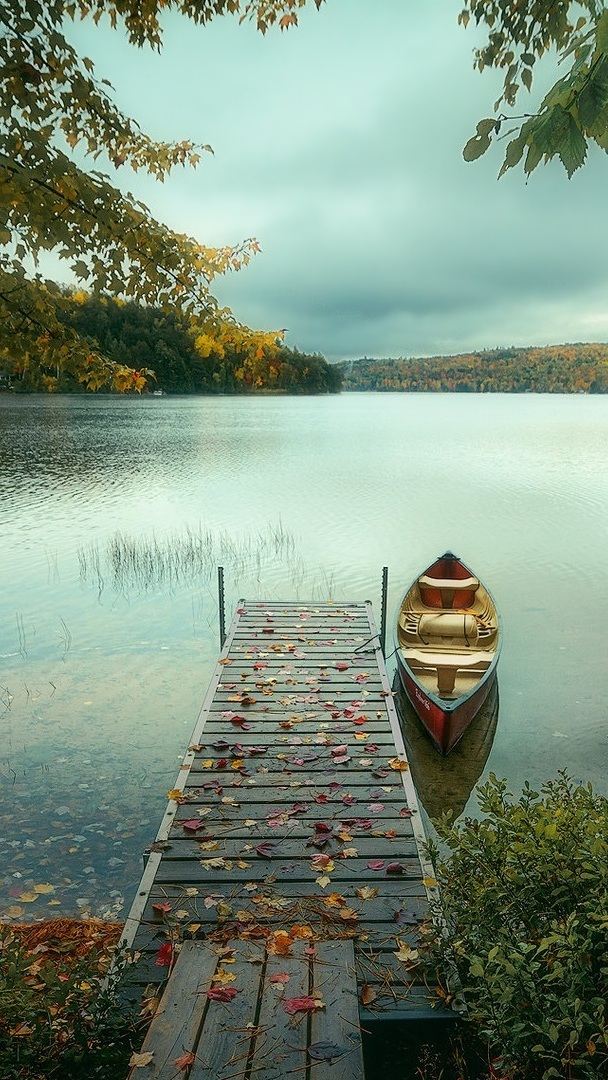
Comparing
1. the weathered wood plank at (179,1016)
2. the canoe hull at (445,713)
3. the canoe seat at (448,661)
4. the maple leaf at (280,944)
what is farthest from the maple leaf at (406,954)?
the canoe seat at (448,661)

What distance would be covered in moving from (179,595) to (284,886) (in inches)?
485

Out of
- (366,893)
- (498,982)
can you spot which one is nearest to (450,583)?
(366,893)

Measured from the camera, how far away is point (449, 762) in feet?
31.9

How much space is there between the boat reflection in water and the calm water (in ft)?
0.32

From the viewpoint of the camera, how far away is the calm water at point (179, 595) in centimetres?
802

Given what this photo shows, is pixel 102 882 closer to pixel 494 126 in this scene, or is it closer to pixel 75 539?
pixel 494 126

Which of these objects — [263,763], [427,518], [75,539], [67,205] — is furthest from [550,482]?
[67,205]

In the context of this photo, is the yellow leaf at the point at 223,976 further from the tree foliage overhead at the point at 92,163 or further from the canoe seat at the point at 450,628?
the canoe seat at the point at 450,628

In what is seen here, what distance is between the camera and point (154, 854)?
5.27 metres

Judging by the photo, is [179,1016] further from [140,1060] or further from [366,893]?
[366,893]

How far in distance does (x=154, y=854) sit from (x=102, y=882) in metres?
1.80

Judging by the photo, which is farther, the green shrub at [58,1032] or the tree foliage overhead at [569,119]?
the green shrub at [58,1032]

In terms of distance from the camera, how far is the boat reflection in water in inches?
351

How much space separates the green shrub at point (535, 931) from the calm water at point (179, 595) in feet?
13.5
